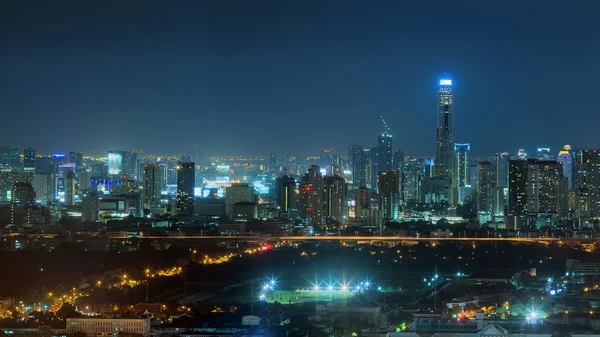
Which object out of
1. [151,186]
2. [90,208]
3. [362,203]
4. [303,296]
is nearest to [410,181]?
[362,203]

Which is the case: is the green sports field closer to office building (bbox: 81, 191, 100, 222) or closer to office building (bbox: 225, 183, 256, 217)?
office building (bbox: 81, 191, 100, 222)

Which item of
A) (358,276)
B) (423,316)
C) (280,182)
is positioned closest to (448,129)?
(280,182)

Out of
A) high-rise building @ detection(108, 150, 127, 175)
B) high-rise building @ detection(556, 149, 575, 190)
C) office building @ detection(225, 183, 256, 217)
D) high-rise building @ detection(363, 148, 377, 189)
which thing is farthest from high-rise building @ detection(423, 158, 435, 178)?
high-rise building @ detection(108, 150, 127, 175)

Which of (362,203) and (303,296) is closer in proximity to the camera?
(303,296)

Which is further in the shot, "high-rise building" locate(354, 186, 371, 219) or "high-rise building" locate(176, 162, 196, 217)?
"high-rise building" locate(176, 162, 196, 217)

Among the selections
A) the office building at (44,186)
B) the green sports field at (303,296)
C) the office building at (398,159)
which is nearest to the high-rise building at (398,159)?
the office building at (398,159)

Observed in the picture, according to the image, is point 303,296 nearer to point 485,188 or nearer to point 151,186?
point 485,188
